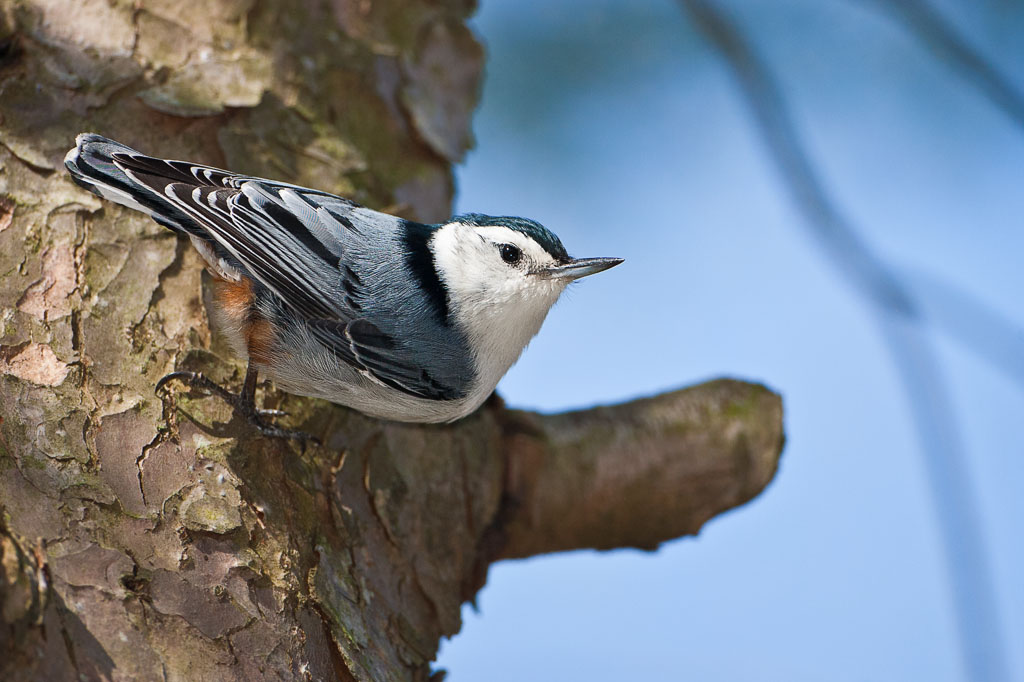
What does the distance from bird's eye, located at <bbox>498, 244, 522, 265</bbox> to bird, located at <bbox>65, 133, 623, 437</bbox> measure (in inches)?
0.6

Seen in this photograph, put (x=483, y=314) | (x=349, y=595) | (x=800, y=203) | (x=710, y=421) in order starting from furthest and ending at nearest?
(x=800, y=203), (x=710, y=421), (x=483, y=314), (x=349, y=595)

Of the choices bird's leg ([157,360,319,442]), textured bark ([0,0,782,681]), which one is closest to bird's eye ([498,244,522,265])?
textured bark ([0,0,782,681])

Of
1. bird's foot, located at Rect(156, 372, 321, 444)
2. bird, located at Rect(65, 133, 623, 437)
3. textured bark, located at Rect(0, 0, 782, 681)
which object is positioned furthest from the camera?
bird, located at Rect(65, 133, 623, 437)

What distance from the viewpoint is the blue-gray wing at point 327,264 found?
1947mm

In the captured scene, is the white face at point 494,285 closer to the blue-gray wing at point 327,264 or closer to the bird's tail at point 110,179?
the blue-gray wing at point 327,264

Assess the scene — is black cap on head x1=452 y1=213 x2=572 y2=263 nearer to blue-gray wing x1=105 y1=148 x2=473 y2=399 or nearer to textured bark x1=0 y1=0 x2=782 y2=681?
blue-gray wing x1=105 y1=148 x2=473 y2=399

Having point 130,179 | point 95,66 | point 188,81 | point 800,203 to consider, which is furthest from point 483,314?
point 800,203

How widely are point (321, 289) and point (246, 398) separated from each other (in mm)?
Answer: 295

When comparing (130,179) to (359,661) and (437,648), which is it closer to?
(359,661)

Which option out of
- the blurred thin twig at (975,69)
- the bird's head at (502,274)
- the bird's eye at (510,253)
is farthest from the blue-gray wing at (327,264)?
the blurred thin twig at (975,69)

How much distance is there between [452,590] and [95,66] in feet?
5.23

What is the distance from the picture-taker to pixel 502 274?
7.26 ft

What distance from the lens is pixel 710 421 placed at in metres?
2.62

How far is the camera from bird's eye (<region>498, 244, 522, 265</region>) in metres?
2.21
